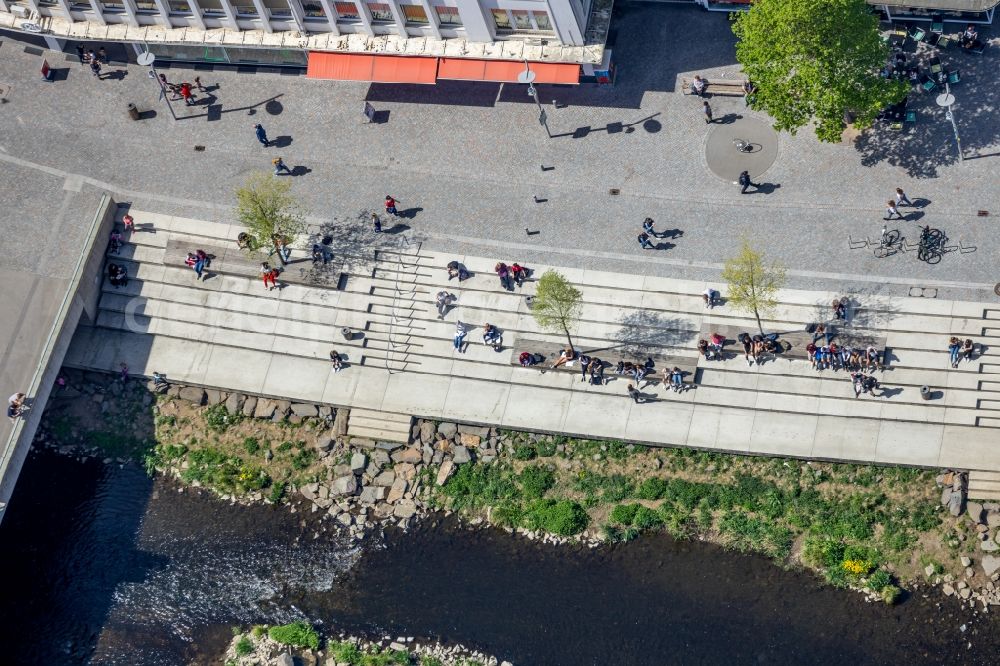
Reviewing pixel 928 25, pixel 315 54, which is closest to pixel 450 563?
pixel 315 54

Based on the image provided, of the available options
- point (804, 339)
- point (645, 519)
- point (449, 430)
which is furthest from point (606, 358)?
point (804, 339)

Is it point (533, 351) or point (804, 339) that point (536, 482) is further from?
point (804, 339)

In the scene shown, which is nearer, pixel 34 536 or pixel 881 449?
pixel 881 449

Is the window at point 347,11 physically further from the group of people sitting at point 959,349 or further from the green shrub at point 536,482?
the group of people sitting at point 959,349

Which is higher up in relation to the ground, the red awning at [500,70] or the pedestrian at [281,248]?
the red awning at [500,70]

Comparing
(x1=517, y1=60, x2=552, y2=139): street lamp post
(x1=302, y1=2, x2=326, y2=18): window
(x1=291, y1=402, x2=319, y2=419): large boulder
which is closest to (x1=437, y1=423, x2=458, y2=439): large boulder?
(x1=291, y1=402, x2=319, y2=419): large boulder

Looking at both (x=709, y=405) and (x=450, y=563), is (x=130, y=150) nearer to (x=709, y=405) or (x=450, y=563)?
(x=450, y=563)

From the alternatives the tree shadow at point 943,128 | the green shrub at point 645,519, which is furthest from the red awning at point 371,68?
the green shrub at point 645,519
